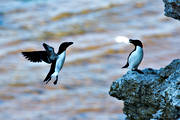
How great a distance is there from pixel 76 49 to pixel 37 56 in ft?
81.8

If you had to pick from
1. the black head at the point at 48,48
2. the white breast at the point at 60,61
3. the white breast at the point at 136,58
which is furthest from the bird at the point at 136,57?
the black head at the point at 48,48

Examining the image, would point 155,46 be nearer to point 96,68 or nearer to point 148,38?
point 148,38

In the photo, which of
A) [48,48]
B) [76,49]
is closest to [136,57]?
[48,48]

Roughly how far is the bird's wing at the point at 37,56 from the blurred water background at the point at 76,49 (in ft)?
57.8

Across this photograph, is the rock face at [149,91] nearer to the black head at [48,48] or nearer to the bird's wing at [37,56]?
the bird's wing at [37,56]

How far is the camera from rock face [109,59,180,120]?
27.3 ft

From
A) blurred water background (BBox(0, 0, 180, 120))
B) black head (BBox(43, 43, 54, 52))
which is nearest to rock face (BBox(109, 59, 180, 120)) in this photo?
black head (BBox(43, 43, 54, 52))

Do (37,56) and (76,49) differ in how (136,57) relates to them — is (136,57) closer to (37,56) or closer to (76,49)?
(37,56)

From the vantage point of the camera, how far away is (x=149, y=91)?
30.8 feet

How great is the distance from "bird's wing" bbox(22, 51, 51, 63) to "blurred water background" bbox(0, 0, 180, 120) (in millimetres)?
17612

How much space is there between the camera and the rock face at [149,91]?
27.3 feet

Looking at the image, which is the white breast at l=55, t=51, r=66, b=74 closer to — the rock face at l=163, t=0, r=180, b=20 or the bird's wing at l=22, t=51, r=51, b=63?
the bird's wing at l=22, t=51, r=51, b=63

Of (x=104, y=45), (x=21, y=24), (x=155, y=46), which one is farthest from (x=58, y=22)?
(x=155, y=46)

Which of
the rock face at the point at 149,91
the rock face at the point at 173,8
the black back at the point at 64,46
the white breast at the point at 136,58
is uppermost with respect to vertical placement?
the rock face at the point at 173,8
